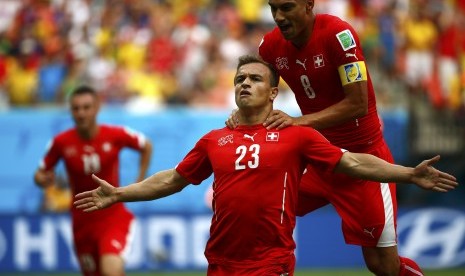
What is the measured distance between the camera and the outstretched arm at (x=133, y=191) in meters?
8.46

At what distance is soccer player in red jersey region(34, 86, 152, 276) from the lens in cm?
1159

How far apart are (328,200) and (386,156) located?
2.14 feet

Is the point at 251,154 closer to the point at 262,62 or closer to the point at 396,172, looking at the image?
the point at 262,62

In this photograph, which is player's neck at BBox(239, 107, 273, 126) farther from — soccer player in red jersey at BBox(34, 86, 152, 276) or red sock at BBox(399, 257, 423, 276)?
soccer player in red jersey at BBox(34, 86, 152, 276)

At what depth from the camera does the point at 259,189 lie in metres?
8.20

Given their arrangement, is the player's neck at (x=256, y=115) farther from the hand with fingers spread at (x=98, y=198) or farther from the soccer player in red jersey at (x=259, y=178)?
the hand with fingers spread at (x=98, y=198)

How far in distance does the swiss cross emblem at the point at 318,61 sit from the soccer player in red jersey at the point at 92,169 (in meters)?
3.42

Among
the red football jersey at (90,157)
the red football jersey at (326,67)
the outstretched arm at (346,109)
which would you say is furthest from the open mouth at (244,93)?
the red football jersey at (90,157)

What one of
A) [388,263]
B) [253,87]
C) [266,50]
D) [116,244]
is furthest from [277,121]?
[116,244]

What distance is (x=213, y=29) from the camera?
2067 cm

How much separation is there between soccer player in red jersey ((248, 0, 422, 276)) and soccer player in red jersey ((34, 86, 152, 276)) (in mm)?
2636

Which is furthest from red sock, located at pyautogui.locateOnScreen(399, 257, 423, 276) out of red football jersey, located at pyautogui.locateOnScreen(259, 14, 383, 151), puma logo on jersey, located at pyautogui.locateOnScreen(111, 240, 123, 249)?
puma logo on jersey, located at pyautogui.locateOnScreen(111, 240, 123, 249)

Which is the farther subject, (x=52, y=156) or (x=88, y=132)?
(x=52, y=156)

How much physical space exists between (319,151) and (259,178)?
501 millimetres
